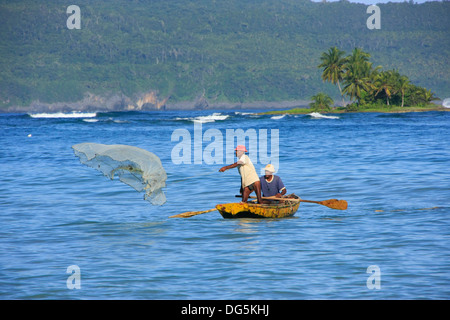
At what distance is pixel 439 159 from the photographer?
2942cm

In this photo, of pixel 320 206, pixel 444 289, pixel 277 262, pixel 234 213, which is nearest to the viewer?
pixel 444 289

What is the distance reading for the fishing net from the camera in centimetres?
1416

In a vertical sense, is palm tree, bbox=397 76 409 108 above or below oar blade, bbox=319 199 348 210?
above

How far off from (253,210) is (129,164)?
345 centimetres

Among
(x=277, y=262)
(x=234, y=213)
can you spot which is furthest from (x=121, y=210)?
(x=277, y=262)

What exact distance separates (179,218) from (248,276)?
5981 millimetres

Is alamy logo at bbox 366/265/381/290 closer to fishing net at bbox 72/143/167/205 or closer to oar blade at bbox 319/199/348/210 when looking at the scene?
oar blade at bbox 319/199/348/210

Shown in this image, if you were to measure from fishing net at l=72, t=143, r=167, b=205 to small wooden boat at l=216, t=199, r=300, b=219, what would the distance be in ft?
6.20

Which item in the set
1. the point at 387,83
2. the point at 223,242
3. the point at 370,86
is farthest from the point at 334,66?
the point at 223,242

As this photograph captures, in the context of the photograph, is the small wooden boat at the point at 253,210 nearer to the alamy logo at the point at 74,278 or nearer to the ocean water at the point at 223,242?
the ocean water at the point at 223,242

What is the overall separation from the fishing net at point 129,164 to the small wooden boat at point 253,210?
1890 mm

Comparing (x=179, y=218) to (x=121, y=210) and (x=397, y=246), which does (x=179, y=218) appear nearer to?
(x=121, y=210)

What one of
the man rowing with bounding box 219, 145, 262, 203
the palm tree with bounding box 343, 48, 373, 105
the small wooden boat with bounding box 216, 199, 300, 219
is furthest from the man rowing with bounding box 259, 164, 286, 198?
the palm tree with bounding box 343, 48, 373, 105

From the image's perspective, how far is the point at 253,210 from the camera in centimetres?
1524
